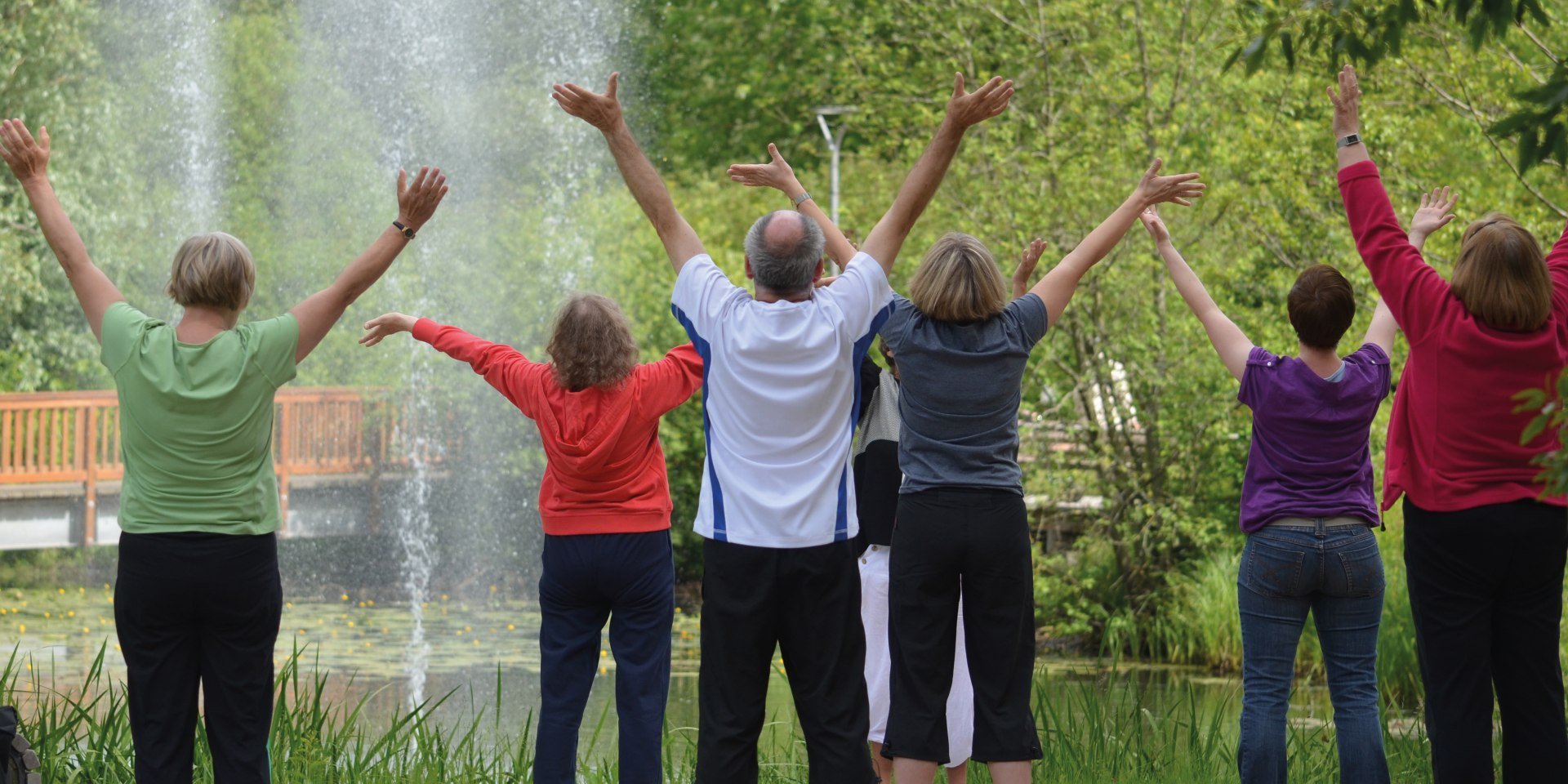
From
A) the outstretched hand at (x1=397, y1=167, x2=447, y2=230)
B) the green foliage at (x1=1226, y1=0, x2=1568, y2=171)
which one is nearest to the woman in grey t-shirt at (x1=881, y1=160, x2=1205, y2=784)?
the green foliage at (x1=1226, y1=0, x2=1568, y2=171)

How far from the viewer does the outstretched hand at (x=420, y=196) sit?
3.90 m

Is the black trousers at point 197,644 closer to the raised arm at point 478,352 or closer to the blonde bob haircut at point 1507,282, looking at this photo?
the raised arm at point 478,352

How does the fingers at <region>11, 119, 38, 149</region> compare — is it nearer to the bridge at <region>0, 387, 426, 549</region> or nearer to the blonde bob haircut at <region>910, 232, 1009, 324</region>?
the blonde bob haircut at <region>910, 232, 1009, 324</region>

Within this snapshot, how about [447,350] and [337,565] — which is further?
[337,565]

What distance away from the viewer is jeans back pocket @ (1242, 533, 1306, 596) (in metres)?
4.01

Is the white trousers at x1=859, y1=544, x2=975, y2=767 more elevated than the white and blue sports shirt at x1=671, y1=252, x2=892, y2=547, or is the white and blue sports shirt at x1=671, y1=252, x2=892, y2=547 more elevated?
the white and blue sports shirt at x1=671, y1=252, x2=892, y2=547

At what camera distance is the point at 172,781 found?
379 cm

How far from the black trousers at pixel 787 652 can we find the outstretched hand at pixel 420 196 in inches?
44.3

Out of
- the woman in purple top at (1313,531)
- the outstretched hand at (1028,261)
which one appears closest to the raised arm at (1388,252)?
the woman in purple top at (1313,531)

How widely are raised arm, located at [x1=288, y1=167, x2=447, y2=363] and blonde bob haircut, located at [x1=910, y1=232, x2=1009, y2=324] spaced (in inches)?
47.3

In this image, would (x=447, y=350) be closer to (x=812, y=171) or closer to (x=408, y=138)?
(x=408, y=138)

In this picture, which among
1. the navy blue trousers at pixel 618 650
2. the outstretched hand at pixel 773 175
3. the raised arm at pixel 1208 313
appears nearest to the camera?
the outstretched hand at pixel 773 175

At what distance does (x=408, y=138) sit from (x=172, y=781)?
12029 millimetres

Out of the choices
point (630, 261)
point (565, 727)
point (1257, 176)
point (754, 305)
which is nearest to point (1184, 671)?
point (1257, 176)
